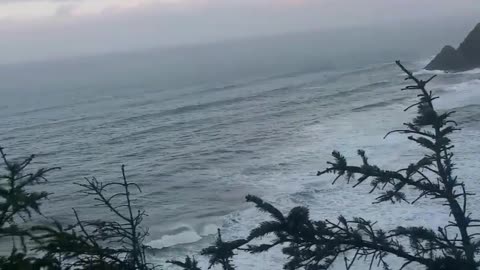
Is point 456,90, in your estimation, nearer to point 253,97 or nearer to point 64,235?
point 253,97

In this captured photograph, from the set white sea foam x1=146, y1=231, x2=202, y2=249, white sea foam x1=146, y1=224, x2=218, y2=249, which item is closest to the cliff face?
white sea foam x1=146, y1=224, x2=218, y2=249

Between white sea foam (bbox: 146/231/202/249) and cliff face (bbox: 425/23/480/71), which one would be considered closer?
white sea foam (bbox: 146/231/202/249)

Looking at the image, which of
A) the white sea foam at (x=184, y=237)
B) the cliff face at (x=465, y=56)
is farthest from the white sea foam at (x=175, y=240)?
the cliff face at (x=465, y=56)

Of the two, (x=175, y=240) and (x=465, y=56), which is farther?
(x=465, y=56)

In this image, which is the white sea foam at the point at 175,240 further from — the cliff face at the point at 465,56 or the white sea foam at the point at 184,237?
the cliff face at the point at 465,56

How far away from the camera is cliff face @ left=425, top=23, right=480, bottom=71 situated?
59.4 metres

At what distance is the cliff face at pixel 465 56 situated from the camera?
59.4m

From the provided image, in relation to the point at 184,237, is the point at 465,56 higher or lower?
higher

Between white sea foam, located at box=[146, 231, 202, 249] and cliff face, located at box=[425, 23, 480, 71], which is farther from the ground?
cliff face, located at box=[425, 23, 480, 71]

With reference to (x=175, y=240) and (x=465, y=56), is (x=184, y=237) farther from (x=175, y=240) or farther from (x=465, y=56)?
(x=465, y=56)

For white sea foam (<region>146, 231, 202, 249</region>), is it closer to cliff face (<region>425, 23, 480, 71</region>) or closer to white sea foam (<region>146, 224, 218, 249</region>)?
white sea foam (<region>146, 224, 218, 249</region>)

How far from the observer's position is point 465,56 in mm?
61188

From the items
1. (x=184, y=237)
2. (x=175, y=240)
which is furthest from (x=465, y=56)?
(x=175, y=240)

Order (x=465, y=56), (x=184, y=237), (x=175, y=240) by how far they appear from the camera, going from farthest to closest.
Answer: (x=465, y=56) < (x=184, y=237) < (x=175, y=240)
